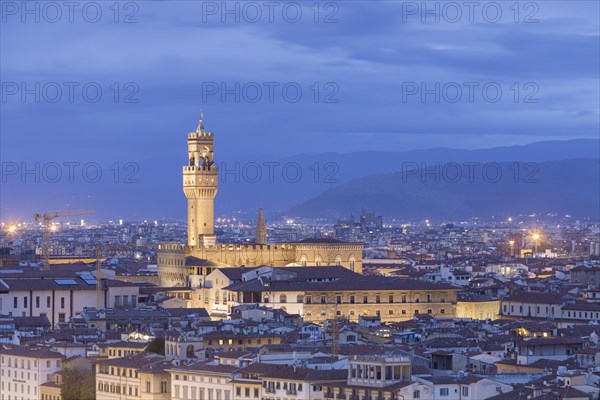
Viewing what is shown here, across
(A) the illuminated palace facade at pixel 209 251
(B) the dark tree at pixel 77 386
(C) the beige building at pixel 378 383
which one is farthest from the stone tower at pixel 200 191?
(C) the beige building at pixel 378 383

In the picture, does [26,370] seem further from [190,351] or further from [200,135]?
[200,135]

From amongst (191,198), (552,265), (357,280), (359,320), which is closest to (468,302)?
(357,280)

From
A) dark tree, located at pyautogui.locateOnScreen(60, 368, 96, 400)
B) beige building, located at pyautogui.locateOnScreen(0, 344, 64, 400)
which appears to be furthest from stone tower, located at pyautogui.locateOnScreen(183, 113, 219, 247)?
dark tree, located at pyautogui.locateOnScreen(60, 368, 96, 400)

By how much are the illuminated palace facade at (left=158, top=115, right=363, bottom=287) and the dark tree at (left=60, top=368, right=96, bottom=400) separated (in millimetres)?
32834

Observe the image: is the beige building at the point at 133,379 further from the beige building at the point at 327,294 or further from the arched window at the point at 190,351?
the beige building at the point at 327,294

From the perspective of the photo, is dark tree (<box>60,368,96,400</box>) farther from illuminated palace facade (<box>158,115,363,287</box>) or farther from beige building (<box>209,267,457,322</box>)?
illuminated palace facade (<box>158,115,363,287</box>)

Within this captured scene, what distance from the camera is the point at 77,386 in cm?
5994

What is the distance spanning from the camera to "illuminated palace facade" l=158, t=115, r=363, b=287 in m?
98.4

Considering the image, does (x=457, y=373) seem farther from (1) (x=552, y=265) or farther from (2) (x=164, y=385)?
(1) (x=552, y=265)

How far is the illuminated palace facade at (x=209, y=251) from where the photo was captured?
98375 millimetres

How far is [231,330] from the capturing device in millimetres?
67062

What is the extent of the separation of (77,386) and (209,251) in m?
40.1

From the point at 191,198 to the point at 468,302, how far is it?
20.2m

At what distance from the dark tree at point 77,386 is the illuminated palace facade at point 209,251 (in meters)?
32.8
